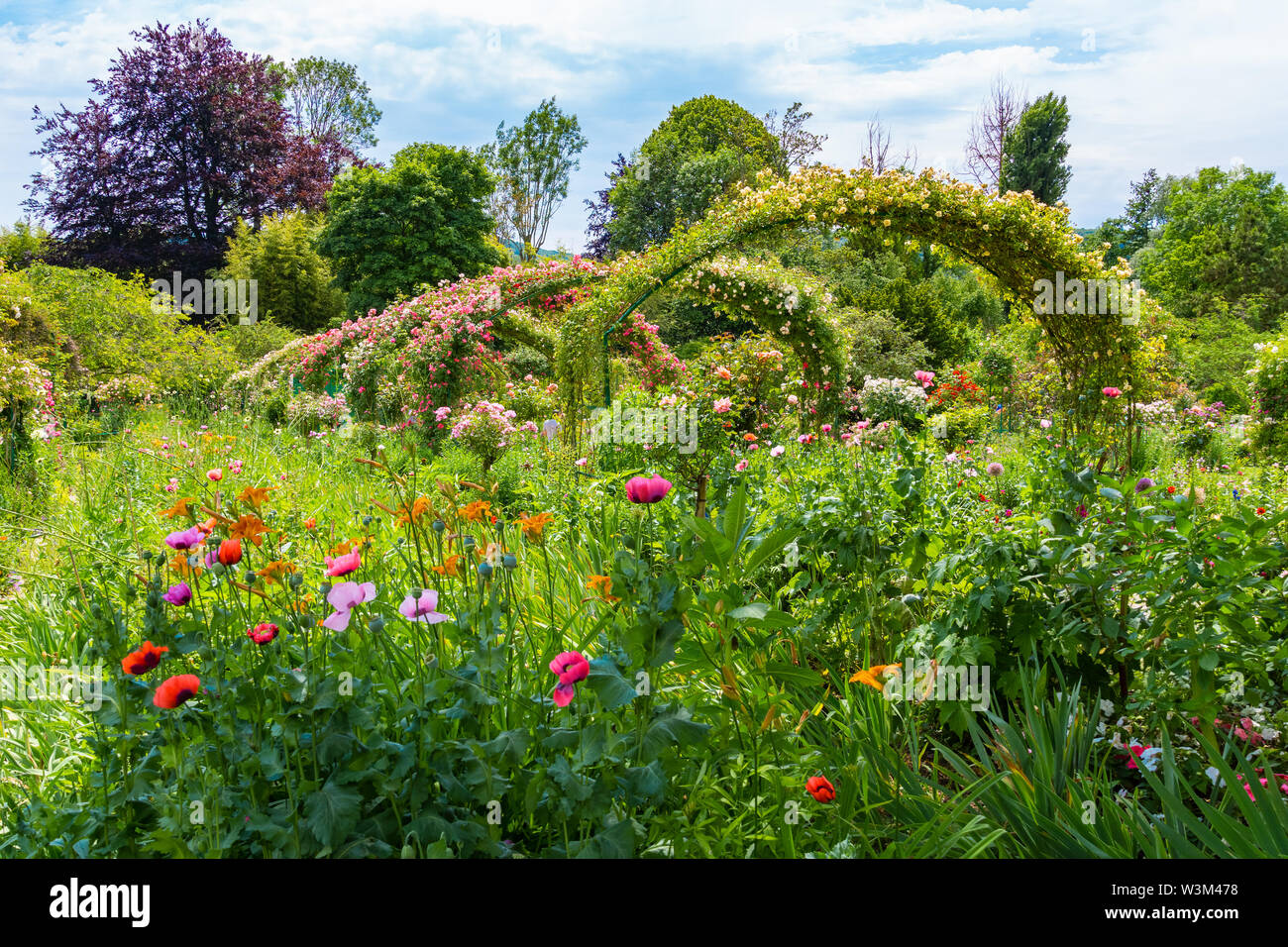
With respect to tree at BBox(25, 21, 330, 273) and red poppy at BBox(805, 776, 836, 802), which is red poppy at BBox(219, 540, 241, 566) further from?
tree at BBox(25, 21, 330, 273)

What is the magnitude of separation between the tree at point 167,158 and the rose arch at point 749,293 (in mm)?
14257

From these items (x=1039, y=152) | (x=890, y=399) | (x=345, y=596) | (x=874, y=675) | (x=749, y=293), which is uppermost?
(x=1039, y=152)

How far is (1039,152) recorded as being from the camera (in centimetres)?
2520

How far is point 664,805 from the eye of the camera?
166cm

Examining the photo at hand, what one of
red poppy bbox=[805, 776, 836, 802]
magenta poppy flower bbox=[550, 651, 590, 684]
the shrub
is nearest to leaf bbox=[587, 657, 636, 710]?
magenta poppy flower bbox=[550, 651, 590, 684]

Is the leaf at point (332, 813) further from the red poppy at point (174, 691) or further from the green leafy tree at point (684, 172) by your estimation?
the green leafy tree at point (684, 172)

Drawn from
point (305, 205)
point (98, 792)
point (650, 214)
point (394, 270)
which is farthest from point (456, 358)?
point (305, 205)

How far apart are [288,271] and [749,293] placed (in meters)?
17.0

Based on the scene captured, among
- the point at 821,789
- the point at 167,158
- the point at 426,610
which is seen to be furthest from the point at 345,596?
the point at 167,158

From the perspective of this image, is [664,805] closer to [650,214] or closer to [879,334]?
[879,334]

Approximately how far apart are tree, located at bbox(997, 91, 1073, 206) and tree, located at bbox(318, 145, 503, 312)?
16449mm

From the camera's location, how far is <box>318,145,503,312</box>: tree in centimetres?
1981

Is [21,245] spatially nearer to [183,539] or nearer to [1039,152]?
[183,539]
